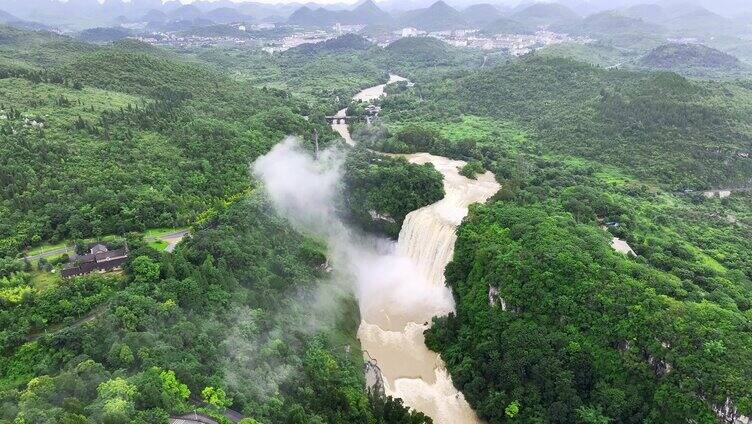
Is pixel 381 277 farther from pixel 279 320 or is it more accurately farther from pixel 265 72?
pixel 265 72

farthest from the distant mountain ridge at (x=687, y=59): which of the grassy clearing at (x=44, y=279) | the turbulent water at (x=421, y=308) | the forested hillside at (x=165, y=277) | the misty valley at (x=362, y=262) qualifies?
the grassy clearing at (x=44, y=279)

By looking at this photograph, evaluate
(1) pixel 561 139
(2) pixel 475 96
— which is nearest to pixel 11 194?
(1) pixel 561 139

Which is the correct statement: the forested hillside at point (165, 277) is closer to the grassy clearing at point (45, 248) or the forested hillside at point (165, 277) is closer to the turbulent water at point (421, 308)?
the grassy clearing at point (45, 248)

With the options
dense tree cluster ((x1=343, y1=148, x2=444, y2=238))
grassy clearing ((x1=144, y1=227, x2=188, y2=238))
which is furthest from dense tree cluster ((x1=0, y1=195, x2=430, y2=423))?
dense tree cluster ((x1=343, y1=148, x2=444, y2=238))

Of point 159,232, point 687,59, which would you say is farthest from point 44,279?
point 687,59

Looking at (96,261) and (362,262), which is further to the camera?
(362,262)

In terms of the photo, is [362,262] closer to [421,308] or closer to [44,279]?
[421,308]
